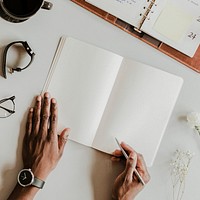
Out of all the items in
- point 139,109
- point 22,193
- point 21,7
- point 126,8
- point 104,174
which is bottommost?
point 22,193

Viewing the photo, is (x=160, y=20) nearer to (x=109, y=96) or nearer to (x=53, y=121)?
(x=109, y=96)

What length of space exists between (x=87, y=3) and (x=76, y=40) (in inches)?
4.0

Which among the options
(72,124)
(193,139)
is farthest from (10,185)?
(193,139)

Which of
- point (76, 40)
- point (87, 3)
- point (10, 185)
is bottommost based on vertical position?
point (10, 185)

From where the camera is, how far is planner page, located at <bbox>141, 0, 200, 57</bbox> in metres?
1.12

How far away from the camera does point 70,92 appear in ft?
3.65

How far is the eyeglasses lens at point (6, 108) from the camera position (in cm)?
109

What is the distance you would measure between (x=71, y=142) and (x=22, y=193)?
0.18 m

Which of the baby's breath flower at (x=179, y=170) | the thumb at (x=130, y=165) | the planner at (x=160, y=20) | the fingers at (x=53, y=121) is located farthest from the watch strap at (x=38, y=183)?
the planner at (x=160, y=20)

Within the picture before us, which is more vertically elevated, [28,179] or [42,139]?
[42,139]

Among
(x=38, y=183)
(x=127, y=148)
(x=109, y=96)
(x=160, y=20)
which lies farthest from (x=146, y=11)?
(x=38, y=183)

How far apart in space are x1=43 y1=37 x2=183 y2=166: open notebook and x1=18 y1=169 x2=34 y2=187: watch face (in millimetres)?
150

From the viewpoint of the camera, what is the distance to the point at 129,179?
1.12 metres

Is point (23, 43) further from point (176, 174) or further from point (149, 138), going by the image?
point (176, 174)
